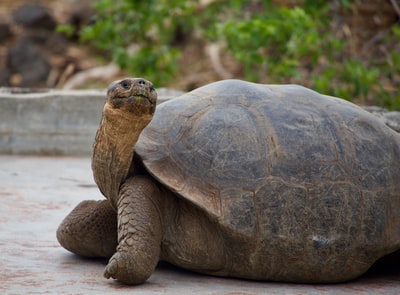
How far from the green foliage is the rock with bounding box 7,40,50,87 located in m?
4.16

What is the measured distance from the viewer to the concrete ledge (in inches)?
250

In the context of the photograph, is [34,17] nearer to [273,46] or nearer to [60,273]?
[273,46]

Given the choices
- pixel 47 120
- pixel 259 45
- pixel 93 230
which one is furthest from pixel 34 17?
pixel 93 230

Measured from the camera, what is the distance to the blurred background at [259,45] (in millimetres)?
7203

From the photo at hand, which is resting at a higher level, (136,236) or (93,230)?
(136,236)

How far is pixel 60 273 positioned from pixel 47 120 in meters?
3.61

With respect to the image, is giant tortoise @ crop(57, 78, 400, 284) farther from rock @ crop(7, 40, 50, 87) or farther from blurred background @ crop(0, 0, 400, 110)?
rock @ crop(7, 40, 50, 87)

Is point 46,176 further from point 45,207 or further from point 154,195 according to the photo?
point 154,195

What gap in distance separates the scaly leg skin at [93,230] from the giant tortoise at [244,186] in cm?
16

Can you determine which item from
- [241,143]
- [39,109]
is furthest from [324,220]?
[39,109]

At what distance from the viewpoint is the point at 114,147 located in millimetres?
2818

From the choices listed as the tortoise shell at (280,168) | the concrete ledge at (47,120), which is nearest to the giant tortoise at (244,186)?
the tortoise shell at (280,168)

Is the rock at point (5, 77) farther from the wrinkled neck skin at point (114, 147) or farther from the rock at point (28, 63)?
the wrinkled neck skin at point (114, 147)

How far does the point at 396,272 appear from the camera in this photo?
10.6ft
